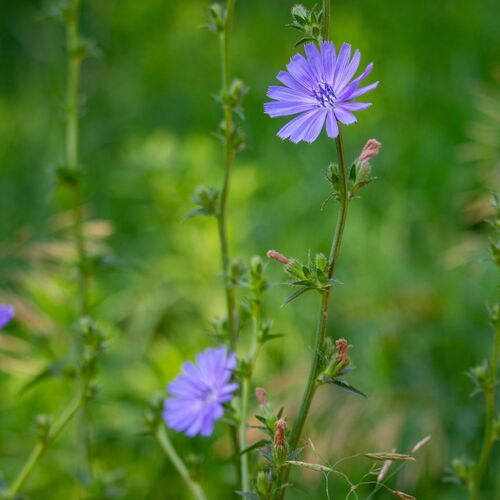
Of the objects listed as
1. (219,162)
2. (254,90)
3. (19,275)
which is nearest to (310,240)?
(219,162)

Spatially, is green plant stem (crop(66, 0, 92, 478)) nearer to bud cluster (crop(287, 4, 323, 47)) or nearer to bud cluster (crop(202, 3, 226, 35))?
bud cluster (crop(202, 3, 226, 35))

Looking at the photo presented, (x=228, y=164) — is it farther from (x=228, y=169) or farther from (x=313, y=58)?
(x=313, y=58)

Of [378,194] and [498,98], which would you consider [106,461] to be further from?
[498,98]

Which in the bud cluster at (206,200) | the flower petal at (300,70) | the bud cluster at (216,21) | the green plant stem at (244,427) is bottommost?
the green plant stem at (244,427)

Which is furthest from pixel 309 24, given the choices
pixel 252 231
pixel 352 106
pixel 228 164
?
pixel 252 231

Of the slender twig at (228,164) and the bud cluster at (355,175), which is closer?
the bud cluster at (355,175)

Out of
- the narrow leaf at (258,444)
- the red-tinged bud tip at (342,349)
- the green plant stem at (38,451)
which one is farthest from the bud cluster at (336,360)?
the green plant stem at (38,451)

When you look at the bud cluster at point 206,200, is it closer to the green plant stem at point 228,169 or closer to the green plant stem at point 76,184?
the green plant stem at point 228,169
